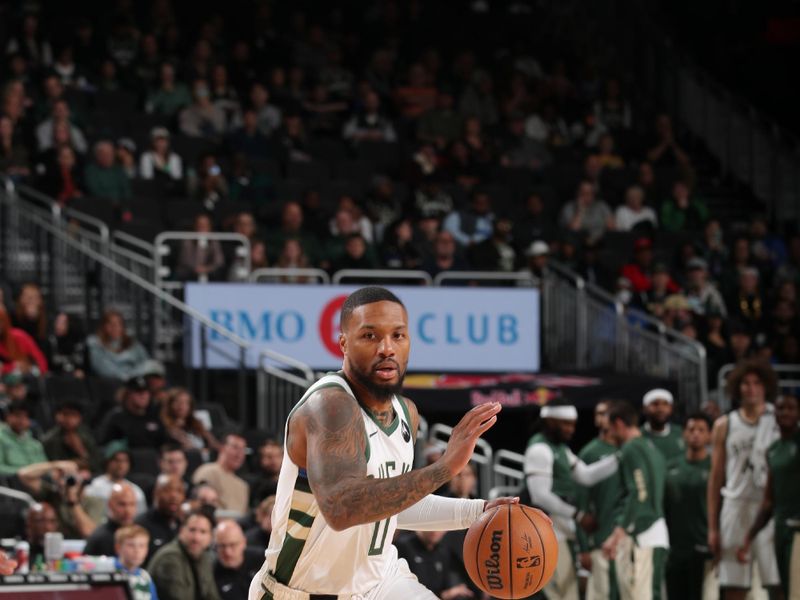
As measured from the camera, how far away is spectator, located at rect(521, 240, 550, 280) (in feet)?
59.9

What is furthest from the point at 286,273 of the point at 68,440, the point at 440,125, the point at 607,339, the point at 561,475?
the point at 561,475

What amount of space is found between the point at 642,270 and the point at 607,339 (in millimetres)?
1688

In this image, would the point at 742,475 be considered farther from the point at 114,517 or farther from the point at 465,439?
the point at 465,439

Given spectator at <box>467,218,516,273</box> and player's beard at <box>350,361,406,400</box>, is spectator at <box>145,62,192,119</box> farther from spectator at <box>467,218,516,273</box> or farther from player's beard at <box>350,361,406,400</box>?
player's beard at <box>350,361,406,400</box>

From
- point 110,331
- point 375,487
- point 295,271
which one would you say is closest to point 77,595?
point 375,487

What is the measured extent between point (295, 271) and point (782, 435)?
22.3 feet

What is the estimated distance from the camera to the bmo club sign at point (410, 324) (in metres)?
16.2

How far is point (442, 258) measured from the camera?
709 inches

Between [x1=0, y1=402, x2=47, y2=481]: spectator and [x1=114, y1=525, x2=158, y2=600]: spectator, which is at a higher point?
[x1=0, y1=402, x2=47, y2=481]: spectator

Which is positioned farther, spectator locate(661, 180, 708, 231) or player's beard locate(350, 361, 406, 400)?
spectator locate(661, 180, 708, 231)

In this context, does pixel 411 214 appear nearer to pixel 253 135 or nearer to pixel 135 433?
pixel 253 135

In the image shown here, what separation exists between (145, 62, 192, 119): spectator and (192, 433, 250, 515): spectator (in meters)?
7.85

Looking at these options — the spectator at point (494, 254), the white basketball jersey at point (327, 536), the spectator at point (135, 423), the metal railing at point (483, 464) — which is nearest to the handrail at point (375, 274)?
the spectator at point (494, 254)

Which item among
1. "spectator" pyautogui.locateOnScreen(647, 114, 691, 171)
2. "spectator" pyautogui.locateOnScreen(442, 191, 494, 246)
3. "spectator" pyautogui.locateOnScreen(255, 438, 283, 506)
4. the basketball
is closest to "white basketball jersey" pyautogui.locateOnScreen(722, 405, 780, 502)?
"spectator" pyautogui.locateOnScreen(255, 438, 283, 506)
